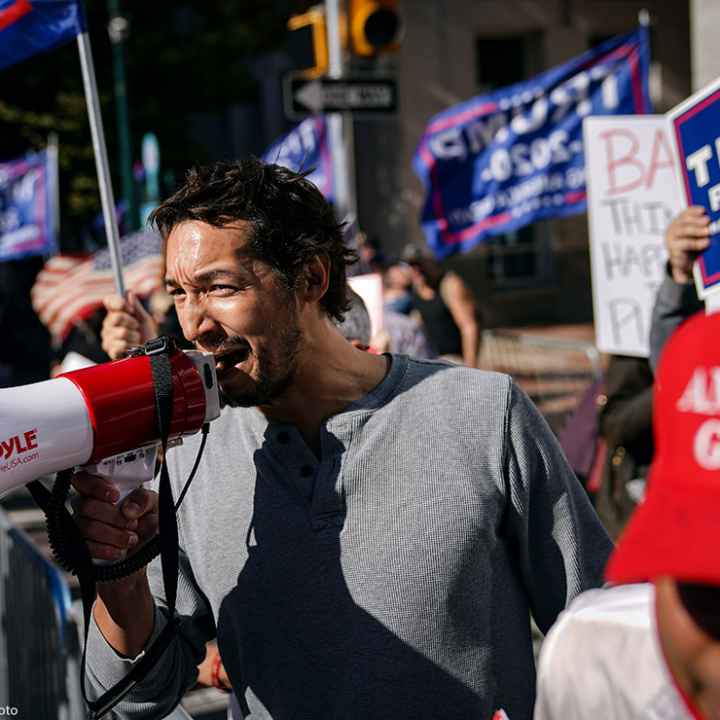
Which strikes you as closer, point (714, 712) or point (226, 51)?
point (714, 712)

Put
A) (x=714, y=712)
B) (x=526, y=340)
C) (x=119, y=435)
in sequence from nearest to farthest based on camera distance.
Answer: (x=714, y=712)
(x=119, y=435)
(x=526, y=340)

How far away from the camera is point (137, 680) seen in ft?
6.68

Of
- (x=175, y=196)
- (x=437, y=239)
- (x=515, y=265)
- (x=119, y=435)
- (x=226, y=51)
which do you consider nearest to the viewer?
(x=119, y=435)

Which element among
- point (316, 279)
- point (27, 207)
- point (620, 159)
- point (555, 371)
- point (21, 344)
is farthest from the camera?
point (21, 344)

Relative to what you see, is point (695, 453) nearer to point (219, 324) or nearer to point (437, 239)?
point (219, 324)

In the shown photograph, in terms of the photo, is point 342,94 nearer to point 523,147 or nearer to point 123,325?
point 523,147

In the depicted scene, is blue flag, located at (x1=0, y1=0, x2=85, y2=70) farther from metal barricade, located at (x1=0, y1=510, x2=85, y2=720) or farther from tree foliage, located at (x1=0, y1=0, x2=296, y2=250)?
tree foliage, located at (x1=0, y1=0, x2=296, y2=250)

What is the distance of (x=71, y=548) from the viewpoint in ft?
6.34

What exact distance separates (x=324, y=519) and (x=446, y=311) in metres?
6.71

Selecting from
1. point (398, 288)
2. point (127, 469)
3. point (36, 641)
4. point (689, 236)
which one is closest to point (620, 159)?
point (689, 236)

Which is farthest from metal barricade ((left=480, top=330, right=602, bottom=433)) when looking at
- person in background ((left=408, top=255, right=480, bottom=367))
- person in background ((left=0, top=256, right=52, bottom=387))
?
person in background ((left=0, top=256, right=52, bottom=387))

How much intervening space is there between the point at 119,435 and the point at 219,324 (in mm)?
271

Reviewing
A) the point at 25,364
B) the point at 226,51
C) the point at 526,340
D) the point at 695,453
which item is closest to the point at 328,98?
the point at 526,340

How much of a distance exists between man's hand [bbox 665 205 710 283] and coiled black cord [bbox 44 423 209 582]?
1899 mm
